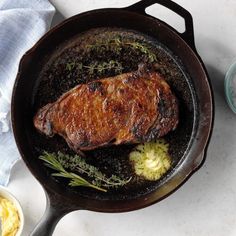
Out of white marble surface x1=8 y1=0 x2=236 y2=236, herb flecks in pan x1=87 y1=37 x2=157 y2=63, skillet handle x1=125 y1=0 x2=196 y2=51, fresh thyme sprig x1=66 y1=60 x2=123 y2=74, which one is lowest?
white marble surface x1=8 y1=0 x2=236 y2=236

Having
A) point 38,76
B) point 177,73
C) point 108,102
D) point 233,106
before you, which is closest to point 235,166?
point 233,106

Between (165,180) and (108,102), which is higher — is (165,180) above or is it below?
below

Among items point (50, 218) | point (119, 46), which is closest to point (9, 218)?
point (50, 218)

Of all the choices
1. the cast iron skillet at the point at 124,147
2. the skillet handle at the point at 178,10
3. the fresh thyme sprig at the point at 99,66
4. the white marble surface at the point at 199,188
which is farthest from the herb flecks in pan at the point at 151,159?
the skillet handle at the point at 178,10

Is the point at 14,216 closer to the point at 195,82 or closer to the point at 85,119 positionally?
the point at 85,119

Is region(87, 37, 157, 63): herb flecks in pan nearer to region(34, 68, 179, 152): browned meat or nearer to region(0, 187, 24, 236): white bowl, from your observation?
region(34, 68, 179, 152): browned meat

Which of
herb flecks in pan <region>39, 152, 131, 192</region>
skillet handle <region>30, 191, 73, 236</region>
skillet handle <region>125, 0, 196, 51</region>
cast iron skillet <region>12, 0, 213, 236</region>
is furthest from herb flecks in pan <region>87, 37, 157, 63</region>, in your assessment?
skillet handle <region>30, 191, 73, 236</region>
